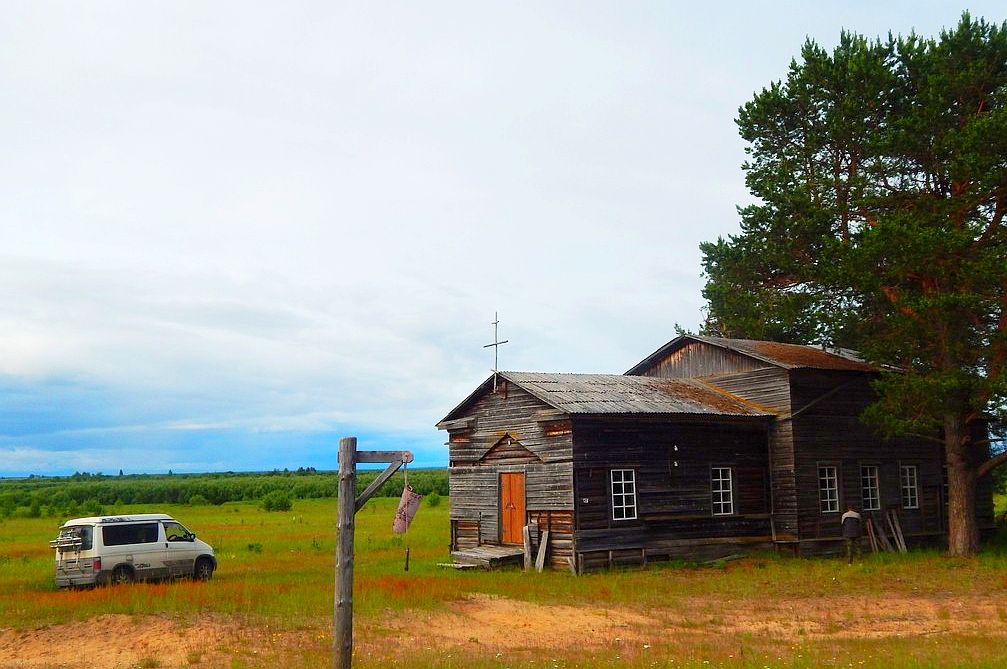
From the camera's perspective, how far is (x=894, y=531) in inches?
1252

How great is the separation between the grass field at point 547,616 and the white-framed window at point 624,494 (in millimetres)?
1804

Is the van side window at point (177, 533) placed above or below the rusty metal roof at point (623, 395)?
below

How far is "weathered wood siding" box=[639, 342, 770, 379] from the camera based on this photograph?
3222 cm

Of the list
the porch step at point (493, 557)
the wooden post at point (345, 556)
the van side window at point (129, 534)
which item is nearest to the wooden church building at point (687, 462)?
the porch step at point (493, 557)

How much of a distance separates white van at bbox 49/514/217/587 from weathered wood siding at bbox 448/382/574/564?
9203 mm

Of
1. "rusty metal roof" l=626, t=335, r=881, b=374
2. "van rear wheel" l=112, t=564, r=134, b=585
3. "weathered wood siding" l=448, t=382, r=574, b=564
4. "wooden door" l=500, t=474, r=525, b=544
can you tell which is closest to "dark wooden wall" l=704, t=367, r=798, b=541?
"rusty metal roof" l=626, t=335, r=881, b=374

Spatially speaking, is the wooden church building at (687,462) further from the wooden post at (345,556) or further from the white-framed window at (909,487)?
the wooden post at (345,556)

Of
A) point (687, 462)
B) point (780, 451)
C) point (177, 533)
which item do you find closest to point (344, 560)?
point (177, 533)

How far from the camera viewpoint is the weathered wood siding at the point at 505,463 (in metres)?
26.8

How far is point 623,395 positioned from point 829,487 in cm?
→ 791

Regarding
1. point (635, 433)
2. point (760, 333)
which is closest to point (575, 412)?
point (635, 433)

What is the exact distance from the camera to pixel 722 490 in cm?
2958

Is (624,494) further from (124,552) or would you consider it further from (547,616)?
(124,552)

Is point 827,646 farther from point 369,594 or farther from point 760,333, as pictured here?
point 760,333
